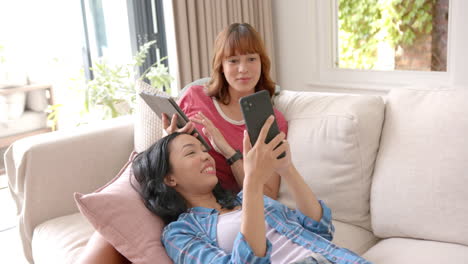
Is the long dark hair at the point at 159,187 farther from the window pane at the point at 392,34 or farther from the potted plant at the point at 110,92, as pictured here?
the window pane at the point at 392,34

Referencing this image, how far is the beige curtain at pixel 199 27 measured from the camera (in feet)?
9.86

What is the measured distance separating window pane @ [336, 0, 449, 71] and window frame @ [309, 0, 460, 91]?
0.05 meters

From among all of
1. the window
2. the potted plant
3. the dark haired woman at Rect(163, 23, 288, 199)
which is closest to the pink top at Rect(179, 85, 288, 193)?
the dark haired woman at Rect(163, 23, 288, 199)

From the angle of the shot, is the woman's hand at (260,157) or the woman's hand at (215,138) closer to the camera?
the woman's hand at (260,157)

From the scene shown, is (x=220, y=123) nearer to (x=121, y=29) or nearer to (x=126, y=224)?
(x=126, y=224)

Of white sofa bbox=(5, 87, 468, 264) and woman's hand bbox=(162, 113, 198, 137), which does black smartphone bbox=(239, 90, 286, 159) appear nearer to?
woman's hand bbox=(162, 113, 198, 137)

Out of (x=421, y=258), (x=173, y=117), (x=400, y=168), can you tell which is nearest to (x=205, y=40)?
(x=173, y=117)

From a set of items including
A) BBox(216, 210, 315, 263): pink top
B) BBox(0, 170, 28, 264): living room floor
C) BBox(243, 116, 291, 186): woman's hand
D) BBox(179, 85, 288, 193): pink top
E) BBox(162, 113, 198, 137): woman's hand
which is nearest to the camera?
BBox(243, 116, 291, 186): woman's hand

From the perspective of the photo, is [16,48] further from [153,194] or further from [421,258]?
[421,258]

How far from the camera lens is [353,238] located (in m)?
1.65

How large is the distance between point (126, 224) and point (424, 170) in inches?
37.2

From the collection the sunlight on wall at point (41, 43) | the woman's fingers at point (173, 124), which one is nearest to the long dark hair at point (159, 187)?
the woman's fingers at point (173, 124)

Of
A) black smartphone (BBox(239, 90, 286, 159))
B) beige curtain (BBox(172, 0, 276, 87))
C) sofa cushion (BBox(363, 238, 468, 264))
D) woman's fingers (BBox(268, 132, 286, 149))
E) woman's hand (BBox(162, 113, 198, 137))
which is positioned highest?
beige curtain (BBox(172, 0, 276, 87))

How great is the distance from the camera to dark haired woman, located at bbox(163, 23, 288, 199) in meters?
1.76
